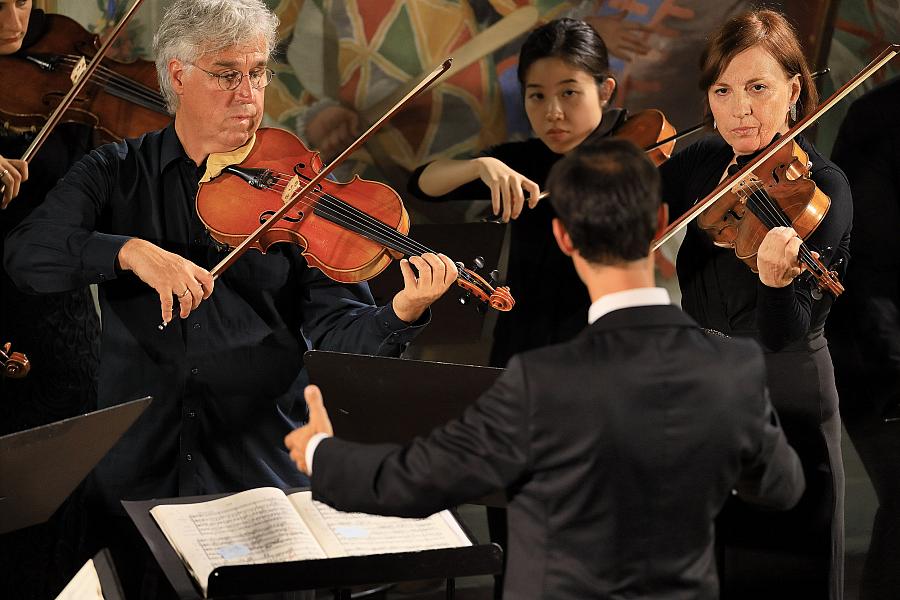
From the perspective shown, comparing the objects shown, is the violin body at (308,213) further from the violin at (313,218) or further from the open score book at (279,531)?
the open score book at (279,531)

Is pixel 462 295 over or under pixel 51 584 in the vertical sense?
over

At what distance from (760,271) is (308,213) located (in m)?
1.21

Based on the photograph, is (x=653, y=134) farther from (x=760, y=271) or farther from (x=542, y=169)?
(x=760, y=271)

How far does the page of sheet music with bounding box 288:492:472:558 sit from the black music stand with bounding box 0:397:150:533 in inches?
16.9

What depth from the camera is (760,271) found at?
310 centimetres

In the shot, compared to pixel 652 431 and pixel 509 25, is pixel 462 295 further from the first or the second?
pixel 652 431

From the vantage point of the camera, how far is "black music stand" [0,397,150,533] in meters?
2.20

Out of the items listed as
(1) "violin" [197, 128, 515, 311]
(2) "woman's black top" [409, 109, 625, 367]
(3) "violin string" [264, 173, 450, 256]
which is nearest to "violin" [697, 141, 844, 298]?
(2) "woman's black top" [409, 109, 625, 367]

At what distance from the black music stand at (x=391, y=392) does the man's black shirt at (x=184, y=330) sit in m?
0.42

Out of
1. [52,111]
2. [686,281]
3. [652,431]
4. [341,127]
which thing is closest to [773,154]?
[686,281]

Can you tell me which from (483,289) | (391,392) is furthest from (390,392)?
(483,289)

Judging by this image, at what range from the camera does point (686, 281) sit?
336 cm

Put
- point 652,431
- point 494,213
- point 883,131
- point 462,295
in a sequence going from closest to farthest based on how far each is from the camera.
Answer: point 652,431
point 462,295
point 494,213
point 883,131

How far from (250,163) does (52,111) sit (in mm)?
533
